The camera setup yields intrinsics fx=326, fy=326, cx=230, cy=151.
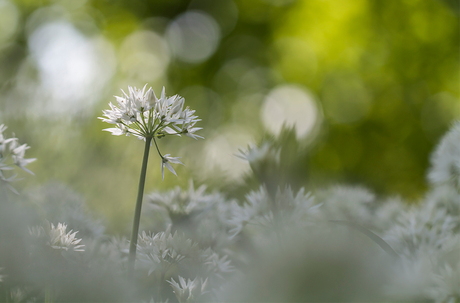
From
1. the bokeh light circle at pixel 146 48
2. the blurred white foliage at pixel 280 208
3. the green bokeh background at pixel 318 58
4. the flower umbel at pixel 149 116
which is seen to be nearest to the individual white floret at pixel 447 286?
the blurred white foliage at pixel 280 208

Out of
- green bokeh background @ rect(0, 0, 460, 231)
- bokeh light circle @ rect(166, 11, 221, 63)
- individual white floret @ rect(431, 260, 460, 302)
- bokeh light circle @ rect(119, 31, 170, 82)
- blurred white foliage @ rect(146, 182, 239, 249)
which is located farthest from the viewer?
bokeh light circle @ rect(166, 11, 221, 63)

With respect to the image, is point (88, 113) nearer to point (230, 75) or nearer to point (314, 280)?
point (314, 280)

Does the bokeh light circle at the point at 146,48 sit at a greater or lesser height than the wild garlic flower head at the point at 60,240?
greater

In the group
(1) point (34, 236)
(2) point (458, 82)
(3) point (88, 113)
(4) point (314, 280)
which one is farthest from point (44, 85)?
(2) point (458, 82)

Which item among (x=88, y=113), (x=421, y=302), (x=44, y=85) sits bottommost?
(x=421, y=302)

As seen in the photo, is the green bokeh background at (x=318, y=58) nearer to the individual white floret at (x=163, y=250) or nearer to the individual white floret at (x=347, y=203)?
the individual white floret at (x=347, y=203)

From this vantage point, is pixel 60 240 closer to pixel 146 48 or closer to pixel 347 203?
pixel 347 203

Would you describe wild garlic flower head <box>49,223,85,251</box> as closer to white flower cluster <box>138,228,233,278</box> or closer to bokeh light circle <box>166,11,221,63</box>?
white flower cluster <box>138,228,233,278</box>

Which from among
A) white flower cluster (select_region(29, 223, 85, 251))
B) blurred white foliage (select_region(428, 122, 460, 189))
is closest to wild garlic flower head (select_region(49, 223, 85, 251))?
white flower cluster (select_region(29, 223, 85, 251))

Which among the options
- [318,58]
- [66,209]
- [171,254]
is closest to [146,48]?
[318,58]
